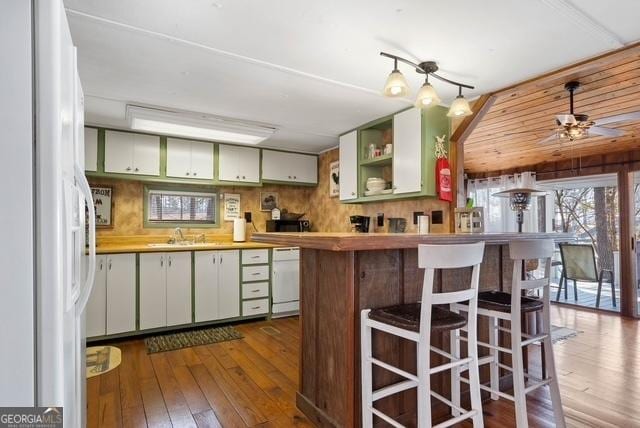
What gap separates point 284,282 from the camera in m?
4.29

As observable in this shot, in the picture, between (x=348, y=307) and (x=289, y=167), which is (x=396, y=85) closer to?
(x=348, y=307)

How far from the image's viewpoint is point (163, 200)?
13.8ft

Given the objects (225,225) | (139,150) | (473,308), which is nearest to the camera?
(473,308)

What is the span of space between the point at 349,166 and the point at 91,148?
2855 millimetres

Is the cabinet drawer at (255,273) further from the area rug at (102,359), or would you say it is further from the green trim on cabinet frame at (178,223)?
the area rug at (102,359)

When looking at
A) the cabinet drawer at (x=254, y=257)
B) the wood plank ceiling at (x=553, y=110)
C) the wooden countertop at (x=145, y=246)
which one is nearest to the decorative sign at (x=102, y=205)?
the wooden countertop at (x=145, y=246)

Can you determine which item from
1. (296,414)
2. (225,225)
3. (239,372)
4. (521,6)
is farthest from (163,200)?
(521,6)

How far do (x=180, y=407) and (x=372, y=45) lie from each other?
2.64m

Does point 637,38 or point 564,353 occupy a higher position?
point 637,38

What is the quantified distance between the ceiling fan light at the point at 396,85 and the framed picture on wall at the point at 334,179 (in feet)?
8.30

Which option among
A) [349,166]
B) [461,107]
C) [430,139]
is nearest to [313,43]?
[461,107]

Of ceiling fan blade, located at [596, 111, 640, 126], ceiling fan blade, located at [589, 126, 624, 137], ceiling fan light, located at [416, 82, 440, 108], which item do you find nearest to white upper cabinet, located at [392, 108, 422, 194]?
ceiling fan light, located at [416, 82, 440, 108]

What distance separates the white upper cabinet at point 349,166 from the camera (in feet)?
12.8

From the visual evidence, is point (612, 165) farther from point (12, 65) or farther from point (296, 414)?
point (12, 65)
